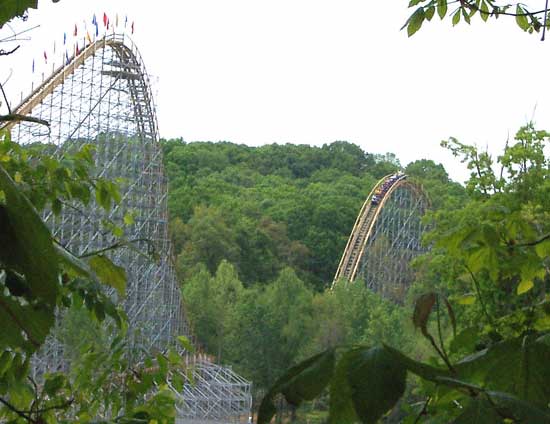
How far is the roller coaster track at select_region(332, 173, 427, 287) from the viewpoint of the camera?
91.8ft

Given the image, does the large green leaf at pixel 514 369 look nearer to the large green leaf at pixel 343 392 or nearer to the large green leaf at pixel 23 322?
the large green leaf at pixel 343 392

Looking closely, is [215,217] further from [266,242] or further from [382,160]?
[382,160]

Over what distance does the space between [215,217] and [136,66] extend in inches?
801

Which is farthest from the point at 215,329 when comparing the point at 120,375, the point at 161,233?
the point at 120,375

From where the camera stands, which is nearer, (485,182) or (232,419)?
(485,182)

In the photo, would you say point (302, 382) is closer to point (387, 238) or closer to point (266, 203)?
point (387, 238)

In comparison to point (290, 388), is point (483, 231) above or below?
above

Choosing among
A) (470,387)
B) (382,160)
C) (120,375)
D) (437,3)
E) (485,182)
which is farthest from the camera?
(382,160)

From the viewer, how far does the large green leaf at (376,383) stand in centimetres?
53

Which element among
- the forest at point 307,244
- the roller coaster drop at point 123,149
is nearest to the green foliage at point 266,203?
the forest at point 307,244

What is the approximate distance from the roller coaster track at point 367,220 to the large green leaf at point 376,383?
27314mm

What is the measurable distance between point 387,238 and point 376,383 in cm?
2808

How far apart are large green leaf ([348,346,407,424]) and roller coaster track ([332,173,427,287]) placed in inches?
1075

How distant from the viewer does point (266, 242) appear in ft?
127
